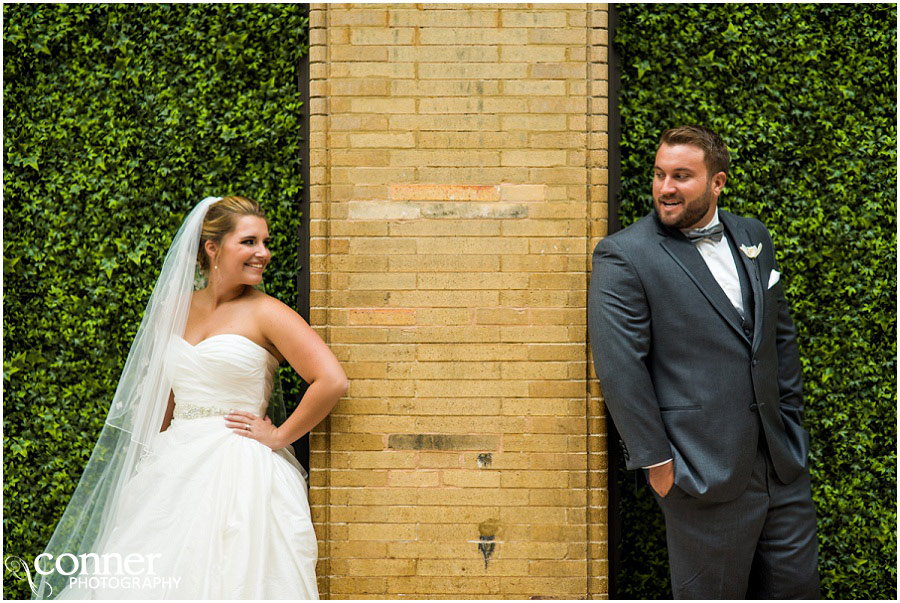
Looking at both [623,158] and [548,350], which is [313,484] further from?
[623,158]

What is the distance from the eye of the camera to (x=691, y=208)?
339cm

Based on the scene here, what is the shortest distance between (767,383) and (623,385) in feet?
2.03

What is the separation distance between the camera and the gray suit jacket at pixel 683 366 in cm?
325

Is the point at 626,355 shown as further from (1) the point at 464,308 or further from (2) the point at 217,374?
(2) the point at 217,374

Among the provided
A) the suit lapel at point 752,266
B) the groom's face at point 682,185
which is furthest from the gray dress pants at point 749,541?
the groom's face at point 682,185

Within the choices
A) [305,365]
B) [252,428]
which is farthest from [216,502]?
[305,365]

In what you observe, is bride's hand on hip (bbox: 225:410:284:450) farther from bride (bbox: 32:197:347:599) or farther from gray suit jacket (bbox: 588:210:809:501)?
gray suit jacket (bbox: 588:210:809:501)

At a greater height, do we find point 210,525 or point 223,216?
point 223,216

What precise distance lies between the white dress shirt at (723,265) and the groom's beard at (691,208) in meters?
0.06

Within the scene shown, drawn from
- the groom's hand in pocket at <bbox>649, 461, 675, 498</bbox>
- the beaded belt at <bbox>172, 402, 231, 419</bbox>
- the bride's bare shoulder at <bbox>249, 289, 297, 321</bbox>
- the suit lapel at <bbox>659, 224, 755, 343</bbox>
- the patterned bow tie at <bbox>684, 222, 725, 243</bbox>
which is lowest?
the groom's hand in pocket at <bbox>649, 461, 675, 498</bbox>

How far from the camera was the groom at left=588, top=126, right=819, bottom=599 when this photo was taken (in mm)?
3266

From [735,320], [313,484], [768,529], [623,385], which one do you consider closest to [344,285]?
[313,484]

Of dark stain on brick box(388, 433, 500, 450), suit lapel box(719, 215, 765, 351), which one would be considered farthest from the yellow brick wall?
suit lapel box(719, 215, 765, 351)

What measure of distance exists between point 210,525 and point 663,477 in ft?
5.97
